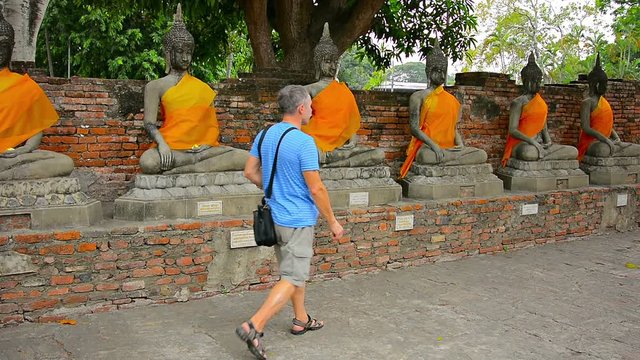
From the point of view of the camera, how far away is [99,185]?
576 centimetres

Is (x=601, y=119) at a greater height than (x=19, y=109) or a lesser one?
greater

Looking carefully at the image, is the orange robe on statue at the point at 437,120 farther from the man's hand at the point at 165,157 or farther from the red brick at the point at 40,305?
the red brick at the point at 40,305

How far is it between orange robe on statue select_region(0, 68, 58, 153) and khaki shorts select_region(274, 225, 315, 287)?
237 centimetres

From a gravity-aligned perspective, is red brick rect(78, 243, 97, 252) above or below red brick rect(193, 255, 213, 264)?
above

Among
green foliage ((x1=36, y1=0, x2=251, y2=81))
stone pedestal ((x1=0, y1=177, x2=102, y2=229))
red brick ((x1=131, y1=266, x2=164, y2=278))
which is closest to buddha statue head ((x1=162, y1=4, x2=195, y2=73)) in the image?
stone pedestal ((x1=0, y1=177, x2=102, y2=229))

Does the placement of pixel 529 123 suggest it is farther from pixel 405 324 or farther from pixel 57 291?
pixel 57 291

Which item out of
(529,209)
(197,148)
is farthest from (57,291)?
(529,209)

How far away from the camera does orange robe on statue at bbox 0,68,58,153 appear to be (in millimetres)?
4629

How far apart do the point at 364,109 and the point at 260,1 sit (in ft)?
8.66

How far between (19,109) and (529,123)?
19.1 feet

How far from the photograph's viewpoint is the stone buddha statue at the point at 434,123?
6840 millimetres

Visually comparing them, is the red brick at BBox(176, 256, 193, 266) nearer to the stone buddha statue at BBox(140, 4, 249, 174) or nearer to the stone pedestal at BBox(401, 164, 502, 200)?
the stone buddha statue at BBox(140, 4, 249, 174)

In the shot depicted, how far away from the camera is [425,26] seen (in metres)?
11.3

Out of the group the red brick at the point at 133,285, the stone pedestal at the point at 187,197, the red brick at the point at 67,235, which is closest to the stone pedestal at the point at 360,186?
the stone pedestal at the point at 187,197
